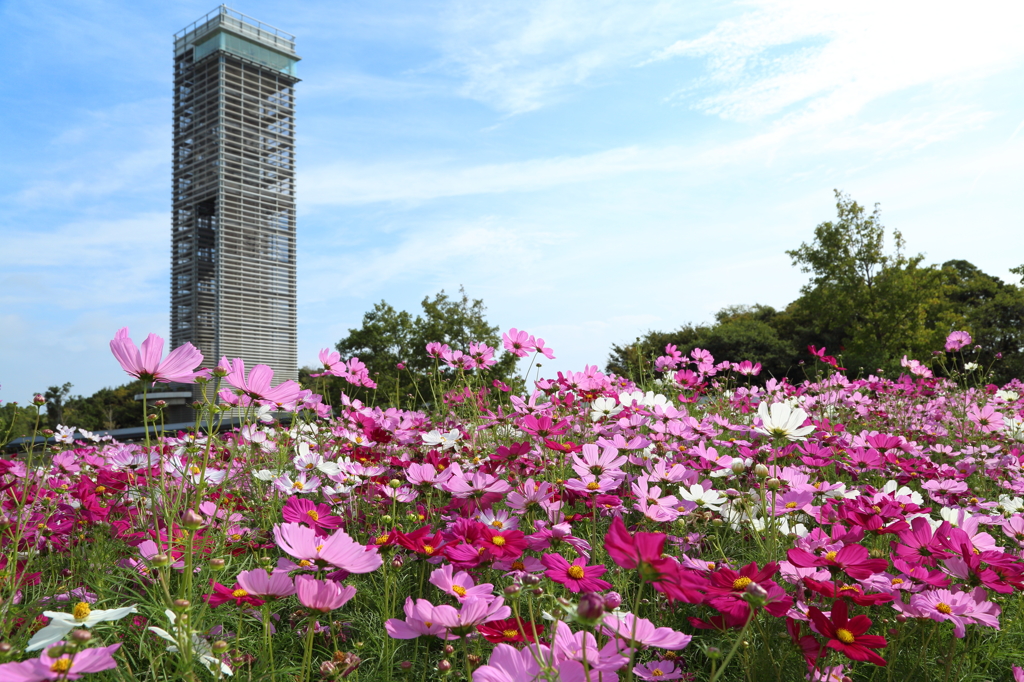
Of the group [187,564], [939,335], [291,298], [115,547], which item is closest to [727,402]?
[115,547]

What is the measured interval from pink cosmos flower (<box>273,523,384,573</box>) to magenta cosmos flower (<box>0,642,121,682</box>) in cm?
24

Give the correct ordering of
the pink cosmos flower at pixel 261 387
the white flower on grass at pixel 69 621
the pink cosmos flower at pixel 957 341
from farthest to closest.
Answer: the pink cosmos flower at pixel 957 341 → the pink cosmos flower at pixel 261 387 → the white flower on grass at pixel 69 621

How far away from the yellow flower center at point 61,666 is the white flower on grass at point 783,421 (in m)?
1.30

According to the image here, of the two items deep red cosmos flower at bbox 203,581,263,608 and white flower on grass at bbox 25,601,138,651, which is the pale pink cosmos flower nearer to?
deep red cosmos flower at bbox 203,581,263,608

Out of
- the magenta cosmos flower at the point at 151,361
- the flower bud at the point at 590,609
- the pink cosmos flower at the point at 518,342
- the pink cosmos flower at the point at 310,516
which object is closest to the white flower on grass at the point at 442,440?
the pink cosmos flower at the point at 518,342

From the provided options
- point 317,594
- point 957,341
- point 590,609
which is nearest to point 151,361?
point 317,594

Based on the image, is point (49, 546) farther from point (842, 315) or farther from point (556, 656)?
point (842, 315)

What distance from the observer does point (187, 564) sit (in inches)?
32.9

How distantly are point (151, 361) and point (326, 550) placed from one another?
465 millimetres

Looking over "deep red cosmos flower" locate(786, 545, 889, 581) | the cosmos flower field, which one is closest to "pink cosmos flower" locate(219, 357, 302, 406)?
the cosmos flower field

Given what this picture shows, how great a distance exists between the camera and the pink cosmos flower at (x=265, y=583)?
919 mm

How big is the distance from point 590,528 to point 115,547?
1.39 m

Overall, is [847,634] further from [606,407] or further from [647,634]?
[606,407]

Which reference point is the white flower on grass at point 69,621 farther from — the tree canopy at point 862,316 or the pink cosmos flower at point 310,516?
the tree canopy at point 862,316
